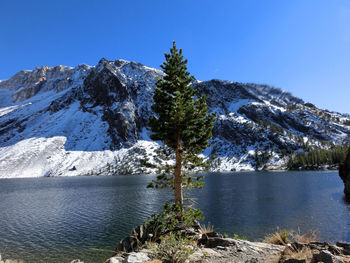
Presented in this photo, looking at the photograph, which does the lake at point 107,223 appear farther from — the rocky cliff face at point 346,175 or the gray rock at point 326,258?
the gray rock at point 326,258

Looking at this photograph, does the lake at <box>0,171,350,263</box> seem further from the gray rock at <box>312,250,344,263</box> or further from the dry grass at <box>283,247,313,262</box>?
the gray rock at <box>312,250,344,263</box>

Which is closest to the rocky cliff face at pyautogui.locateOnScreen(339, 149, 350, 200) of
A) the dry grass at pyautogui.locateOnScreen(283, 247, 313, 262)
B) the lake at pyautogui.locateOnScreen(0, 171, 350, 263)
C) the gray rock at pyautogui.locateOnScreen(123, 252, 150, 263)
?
the lake at pyautogui.locateOnScreen(0, 171, 350, 263)

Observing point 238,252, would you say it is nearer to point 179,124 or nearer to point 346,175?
point 179,124

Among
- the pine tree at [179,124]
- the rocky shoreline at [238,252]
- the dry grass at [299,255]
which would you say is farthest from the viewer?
the pine tree at [179,124]

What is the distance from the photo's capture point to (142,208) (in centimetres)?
5325

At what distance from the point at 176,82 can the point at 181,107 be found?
4384 mm

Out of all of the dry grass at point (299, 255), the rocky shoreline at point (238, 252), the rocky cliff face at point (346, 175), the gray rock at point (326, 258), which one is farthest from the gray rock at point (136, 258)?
the rocky cliff face at point (346, 175)

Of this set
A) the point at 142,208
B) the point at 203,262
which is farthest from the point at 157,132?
the point at 142,208

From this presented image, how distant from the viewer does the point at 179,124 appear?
2073 centimetres

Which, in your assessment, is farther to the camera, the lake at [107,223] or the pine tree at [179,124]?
the lake at [107,223]

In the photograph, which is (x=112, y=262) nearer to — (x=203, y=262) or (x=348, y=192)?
(x=203, y=262)

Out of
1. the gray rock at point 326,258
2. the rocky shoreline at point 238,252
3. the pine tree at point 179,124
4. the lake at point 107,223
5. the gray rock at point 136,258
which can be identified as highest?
the pine tree at point 179,124

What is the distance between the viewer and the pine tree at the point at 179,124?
20.2m

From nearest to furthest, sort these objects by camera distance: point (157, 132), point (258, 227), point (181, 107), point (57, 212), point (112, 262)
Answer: point (112, 262) → point (181, 107) → point (157, 132) → point (258, 227) → point (57, 212)
